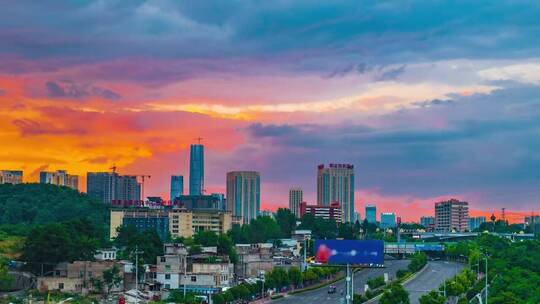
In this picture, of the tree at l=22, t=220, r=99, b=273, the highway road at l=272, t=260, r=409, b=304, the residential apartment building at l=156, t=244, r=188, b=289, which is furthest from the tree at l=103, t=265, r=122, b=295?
the highway road at l=272, t=260, r=409, b=304

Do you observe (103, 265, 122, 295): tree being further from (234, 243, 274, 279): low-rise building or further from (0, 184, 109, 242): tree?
(0, 184, 109, 242): tree

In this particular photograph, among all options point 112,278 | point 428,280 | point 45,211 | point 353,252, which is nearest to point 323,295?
point 428,280

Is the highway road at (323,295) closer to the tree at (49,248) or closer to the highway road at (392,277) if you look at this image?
the highway road at (392,277)

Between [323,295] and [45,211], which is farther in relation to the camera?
[45,211]

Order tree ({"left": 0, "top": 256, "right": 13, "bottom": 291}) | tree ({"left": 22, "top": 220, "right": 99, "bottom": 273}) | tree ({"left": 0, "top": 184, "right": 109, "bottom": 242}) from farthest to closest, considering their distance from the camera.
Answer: tree ({"left": 0, "top": 184, "right": 109, "bottom": 242}), tree ({"left": 22, "top": 220, "right": 99, "bottom": 273}), tree ({"left": 0, "top": 256, "right": 13, "bottom": 291})

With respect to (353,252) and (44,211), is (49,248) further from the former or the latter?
(44,211)
